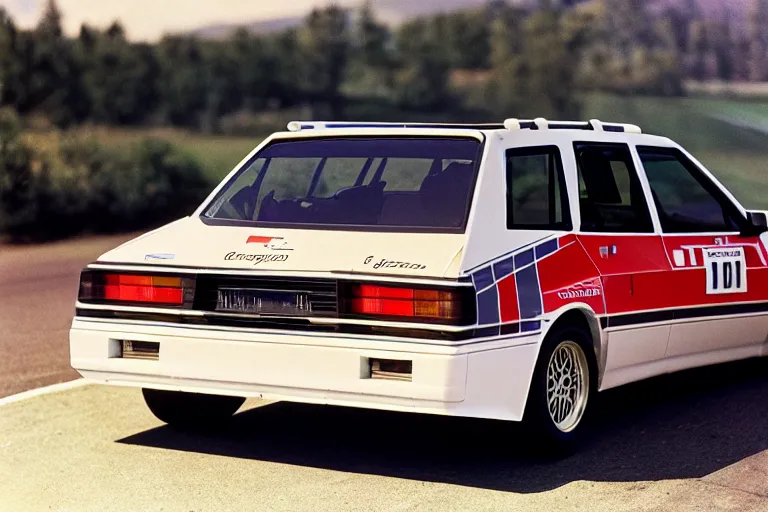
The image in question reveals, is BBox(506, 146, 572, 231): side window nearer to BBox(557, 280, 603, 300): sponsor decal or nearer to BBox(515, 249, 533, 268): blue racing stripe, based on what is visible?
BBox(515, 249, 533, 268): blue racing stripe

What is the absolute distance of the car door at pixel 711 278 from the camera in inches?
297

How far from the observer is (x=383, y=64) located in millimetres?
26984

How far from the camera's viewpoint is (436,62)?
90.2ft

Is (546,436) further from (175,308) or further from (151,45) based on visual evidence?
(151,45)

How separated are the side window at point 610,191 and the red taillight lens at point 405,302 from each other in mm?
1399

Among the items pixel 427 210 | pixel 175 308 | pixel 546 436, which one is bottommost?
pixel 546 436

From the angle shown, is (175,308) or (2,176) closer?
(175,308)

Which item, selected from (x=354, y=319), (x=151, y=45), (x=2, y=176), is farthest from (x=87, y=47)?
(x=354, y=319)

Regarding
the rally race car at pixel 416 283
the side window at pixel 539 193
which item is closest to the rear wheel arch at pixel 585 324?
the rally race car at pixel 416 283

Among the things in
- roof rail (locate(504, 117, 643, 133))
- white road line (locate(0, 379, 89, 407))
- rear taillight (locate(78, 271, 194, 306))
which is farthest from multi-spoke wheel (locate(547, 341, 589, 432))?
white road line (locate(0, 379, 89, 407))

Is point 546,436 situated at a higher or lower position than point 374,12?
lower

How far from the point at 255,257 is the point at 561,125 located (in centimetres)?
203

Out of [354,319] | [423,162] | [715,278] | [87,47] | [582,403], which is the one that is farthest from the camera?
[87,47]

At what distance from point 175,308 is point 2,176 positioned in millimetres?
13642
